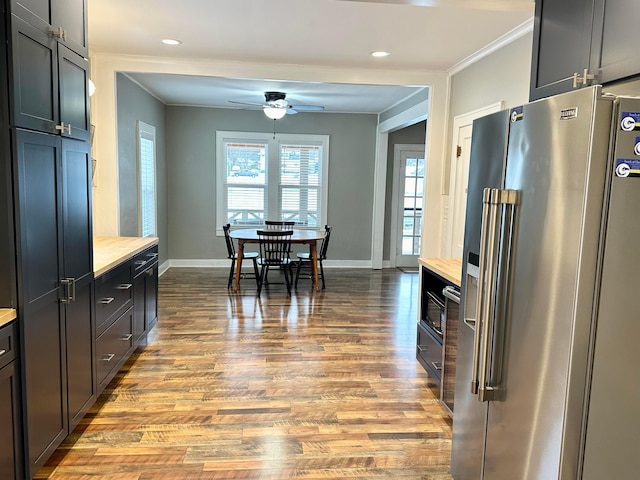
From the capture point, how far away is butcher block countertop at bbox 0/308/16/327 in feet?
5.67

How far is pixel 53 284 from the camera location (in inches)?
83.2

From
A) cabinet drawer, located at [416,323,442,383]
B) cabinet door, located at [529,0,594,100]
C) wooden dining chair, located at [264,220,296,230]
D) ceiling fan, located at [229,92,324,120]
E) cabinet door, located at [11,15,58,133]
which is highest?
ceiling fan, located at [229,92,324,120]

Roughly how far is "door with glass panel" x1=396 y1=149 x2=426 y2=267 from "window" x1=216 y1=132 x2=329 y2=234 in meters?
1.26

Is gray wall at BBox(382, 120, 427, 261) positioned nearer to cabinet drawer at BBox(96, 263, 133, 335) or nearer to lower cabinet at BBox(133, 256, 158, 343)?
lower cabinet at BBox(133, 256, 158, 343)

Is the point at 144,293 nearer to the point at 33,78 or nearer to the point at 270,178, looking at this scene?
the point at 33,78

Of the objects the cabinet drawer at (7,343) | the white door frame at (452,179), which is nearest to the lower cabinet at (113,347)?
the cabinet drawer at (7,343)

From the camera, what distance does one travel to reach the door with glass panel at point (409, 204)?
25.4 ft

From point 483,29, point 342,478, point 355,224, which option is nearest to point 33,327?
point 342,478

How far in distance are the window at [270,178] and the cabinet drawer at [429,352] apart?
4.42 meters

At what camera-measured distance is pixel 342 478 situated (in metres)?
2.22

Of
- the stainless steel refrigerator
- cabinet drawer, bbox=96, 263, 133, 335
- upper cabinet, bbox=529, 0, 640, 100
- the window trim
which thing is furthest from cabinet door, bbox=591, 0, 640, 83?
the window trim

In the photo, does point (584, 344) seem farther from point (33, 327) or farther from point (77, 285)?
point (77, 285)

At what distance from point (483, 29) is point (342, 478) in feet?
9.40

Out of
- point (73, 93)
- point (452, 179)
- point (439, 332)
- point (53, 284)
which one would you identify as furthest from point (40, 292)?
point (452, 179)
